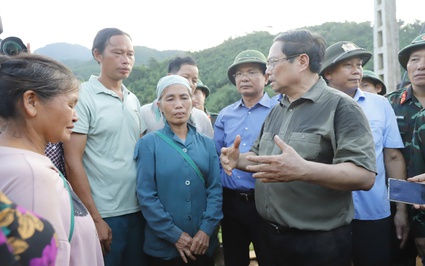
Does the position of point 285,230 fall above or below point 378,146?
below

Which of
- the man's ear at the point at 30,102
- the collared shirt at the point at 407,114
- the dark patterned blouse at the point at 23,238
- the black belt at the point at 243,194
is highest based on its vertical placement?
the man's ear at the point at 30,102

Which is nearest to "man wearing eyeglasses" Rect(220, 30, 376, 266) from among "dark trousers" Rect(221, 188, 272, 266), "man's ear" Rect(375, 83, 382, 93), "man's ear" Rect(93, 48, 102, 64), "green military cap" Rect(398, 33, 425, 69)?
"dark trousers" Rect(221, 188, 272, 266)

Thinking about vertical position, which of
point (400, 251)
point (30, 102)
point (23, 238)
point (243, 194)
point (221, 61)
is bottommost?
point (221, 61)

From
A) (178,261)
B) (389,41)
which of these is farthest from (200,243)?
(389,41)

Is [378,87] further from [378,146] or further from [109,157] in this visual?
[109,157]

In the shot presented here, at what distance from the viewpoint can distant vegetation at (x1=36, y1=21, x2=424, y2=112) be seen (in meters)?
18.5

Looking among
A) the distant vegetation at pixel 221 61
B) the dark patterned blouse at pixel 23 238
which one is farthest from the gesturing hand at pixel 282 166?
the distant vegetation at pixel 221 61

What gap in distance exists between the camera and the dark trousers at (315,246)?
79.7 inches

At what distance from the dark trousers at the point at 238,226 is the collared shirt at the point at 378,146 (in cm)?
84

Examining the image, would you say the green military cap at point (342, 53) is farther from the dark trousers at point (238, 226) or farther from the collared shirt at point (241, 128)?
the dark trousers at point (238, 226)

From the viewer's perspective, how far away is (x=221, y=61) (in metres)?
28.1

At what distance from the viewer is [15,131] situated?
1.35m

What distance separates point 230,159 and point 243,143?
2.68ft

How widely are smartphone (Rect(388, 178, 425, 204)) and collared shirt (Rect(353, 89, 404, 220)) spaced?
62cm
